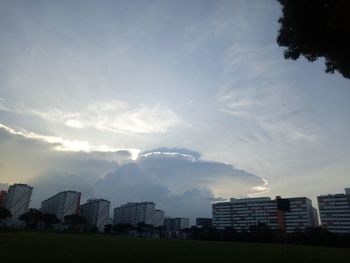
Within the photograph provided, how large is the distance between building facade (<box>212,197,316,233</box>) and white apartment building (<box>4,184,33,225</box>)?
103m

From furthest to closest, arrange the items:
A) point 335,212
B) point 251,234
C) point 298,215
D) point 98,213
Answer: point 98,213 → point 298,215 → point 335,212 → point 251,234

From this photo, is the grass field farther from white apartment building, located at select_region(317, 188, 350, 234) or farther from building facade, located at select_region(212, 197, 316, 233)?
white apartment building, located at select_region(317, 188, 350, 234)

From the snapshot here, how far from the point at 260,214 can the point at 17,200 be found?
415 feet

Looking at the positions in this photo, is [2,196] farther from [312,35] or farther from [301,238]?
[312,35]

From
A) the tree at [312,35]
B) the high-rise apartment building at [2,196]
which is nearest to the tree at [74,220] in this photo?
the high-rise apartment building at [2,196]

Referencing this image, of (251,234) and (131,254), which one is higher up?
(251,234)

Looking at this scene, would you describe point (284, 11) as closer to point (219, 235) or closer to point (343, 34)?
point (343, 34)

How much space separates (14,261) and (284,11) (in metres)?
17.6

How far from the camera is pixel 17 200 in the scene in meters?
156

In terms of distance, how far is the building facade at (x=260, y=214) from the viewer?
143m

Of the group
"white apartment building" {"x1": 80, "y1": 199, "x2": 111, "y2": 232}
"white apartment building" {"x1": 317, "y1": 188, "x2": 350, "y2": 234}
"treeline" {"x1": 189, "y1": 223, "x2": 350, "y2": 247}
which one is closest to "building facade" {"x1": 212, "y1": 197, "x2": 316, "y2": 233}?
"white apartment building" {"x1": 317, "y1": 188, "x2": 350, "y2": 234}

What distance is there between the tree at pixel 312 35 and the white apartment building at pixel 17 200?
170122mm

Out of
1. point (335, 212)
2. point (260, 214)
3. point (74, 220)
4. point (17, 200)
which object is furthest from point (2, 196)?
point (335, 212)

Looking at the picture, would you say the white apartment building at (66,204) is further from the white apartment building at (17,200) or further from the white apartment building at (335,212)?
the white apartment building at (335,212)
